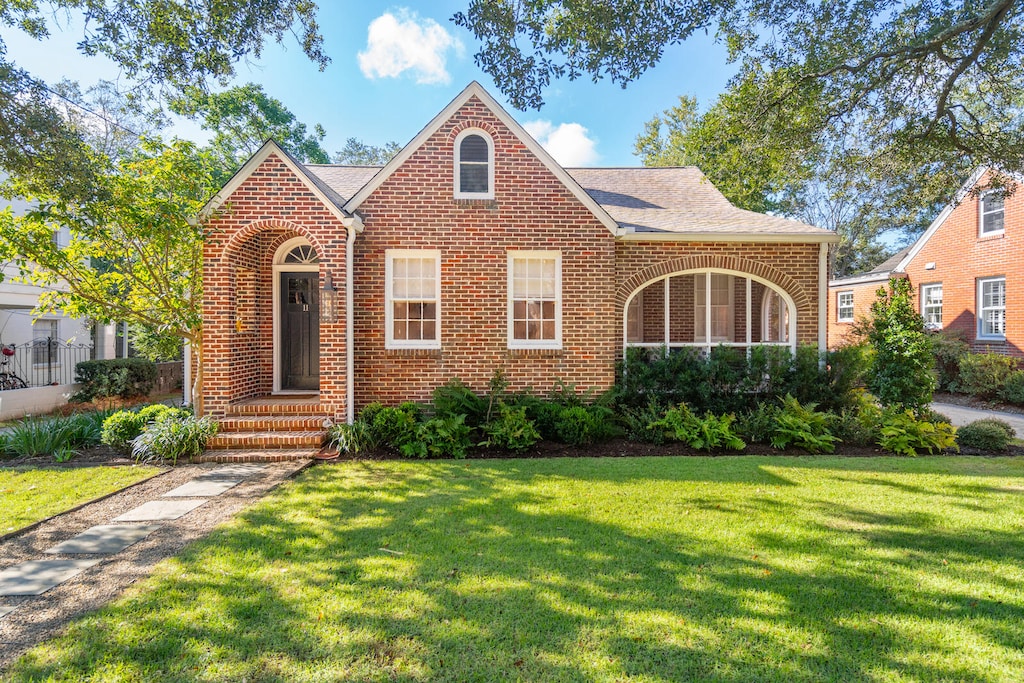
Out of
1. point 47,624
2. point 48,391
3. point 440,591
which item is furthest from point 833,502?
point 48,391

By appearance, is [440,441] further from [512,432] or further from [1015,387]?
[1015,387]

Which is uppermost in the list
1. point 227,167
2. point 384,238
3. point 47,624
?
point 227,167

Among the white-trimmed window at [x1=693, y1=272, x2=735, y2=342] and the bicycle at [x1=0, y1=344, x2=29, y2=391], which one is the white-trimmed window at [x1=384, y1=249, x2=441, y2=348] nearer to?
the white-trimmed window at [x1=693, y1=272, x2=735, y2=342]

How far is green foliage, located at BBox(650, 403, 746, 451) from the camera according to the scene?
26.0ft

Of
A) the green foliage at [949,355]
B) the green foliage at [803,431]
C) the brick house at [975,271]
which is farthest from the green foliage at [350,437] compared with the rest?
the green foliage at [949,355]

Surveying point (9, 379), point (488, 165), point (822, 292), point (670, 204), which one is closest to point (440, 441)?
point (488, 165)

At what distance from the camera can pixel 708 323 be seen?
9.66 meters

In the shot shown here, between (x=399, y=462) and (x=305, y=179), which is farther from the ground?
(x=305, y=179)

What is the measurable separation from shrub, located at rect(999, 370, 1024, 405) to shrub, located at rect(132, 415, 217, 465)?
1803cm

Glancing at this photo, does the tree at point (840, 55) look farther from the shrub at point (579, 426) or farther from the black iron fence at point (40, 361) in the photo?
the black iron fence at point (40, 361)

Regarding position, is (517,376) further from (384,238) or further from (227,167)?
(227,167)

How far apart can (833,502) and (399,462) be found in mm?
5493

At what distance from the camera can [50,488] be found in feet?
19.7

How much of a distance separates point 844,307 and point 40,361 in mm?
31141
